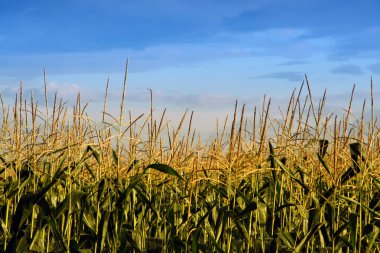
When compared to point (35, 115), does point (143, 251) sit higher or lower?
lower

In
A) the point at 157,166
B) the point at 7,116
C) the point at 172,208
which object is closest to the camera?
the point at 157,166

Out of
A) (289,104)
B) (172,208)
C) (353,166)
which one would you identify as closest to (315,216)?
(353,166)

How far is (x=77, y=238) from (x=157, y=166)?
1.42 metres

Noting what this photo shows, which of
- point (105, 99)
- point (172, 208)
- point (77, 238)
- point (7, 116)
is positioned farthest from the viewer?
point (7, 116)

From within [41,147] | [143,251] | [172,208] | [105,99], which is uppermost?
[105,99]

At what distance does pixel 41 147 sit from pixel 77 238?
1363 mm

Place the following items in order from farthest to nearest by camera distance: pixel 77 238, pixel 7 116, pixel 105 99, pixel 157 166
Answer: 1. pixel 7 116
2. pixel 77 238
3. pixel 105 99
4. pixel 157 166

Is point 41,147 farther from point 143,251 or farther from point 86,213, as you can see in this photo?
point 143,251

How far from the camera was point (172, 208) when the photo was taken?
6.59 metres

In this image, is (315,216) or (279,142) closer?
(315,216)

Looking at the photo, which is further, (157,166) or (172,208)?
(172,208)

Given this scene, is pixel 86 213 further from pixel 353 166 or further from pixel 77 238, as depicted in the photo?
pixel 353 166

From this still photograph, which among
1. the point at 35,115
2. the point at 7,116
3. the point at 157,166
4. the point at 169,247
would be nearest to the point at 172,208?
the point at 169,247

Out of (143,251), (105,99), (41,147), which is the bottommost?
(143,251)
